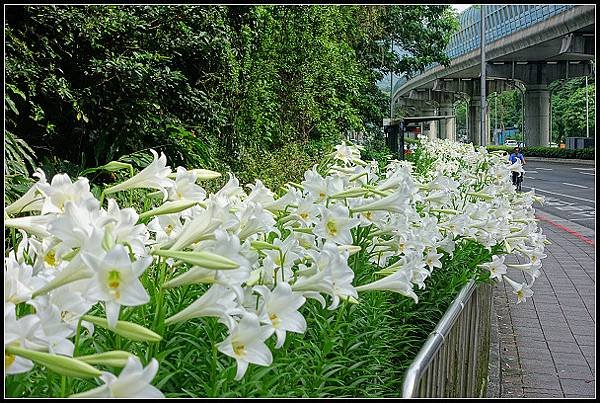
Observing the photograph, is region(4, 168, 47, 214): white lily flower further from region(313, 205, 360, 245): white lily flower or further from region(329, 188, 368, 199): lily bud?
region(329, 188, 368, 199): lily bud

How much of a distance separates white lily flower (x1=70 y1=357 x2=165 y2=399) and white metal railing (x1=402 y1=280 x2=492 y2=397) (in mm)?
991

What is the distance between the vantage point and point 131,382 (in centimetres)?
130

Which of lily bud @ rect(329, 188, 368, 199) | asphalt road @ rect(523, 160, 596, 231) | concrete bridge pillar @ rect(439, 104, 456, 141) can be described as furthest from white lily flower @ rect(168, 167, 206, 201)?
concrete bridge pillar @ rect(439, 104, 456, 141)

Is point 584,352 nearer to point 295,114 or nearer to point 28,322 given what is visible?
point 28,322

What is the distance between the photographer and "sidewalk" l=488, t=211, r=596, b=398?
523cm

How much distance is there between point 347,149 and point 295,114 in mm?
9712

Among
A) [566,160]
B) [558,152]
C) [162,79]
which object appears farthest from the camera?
[558,152]

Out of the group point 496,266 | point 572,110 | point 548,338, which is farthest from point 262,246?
point 572,110

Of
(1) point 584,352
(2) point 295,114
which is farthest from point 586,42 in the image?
(1) point 584,352

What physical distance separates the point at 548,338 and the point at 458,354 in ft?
9.81

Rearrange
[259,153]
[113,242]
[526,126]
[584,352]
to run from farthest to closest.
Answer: [526,126]
[259,153]
[584,352]
[113,242]

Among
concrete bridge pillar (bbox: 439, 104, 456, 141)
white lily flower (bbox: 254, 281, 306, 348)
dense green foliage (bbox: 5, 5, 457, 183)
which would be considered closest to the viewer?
white lily flower (bbox: 254, 281, 306, 348)

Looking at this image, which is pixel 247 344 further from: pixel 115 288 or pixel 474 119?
pixel 474 119

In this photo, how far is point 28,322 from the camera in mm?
1354
